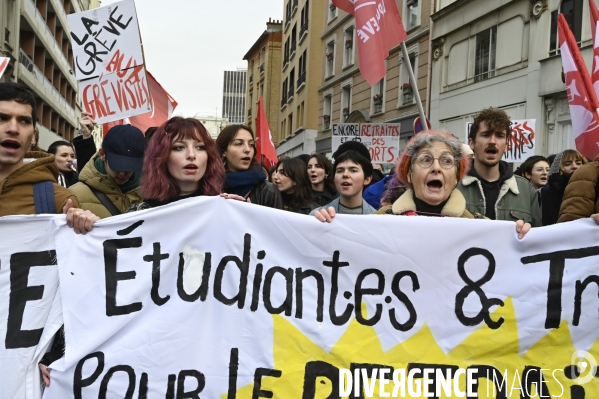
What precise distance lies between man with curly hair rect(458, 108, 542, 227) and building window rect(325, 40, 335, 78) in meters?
24.7

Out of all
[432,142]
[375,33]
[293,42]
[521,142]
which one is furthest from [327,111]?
[432,142]

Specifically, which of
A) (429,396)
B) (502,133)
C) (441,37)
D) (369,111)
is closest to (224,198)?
→ (429,396)

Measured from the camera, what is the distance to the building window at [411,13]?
1916cm

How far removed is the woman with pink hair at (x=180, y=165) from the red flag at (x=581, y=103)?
2.88 m

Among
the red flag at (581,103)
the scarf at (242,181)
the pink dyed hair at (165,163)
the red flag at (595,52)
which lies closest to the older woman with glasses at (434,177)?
the pink dyed hair at (165,163)

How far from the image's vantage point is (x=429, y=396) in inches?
108

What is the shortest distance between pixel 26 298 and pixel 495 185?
102 inches

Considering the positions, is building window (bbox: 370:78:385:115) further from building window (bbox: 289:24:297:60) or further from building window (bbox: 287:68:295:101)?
building window (bbox: 289:24:297:60)

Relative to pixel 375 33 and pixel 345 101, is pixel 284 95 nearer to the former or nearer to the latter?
pixel 345 101

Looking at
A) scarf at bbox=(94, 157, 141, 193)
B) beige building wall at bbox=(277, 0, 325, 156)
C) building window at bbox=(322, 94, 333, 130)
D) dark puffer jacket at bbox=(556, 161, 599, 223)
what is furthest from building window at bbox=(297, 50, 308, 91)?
dark puffer jacket at bbox=(556, 161, 599, 223)

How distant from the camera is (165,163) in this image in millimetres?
2941

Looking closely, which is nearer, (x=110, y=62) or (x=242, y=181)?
(x=242, y=181)

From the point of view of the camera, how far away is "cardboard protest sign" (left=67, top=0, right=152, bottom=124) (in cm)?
572

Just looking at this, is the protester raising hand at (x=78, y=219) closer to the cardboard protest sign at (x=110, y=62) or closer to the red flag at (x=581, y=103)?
the cardboard protest sign at (x=110, y=62)
